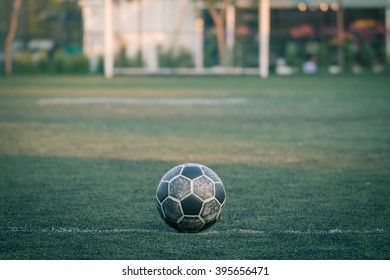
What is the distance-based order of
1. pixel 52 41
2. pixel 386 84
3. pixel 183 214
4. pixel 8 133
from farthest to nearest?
pixel 52 41 < pixel 386 84 < pixel 8 133 < pixel 183 214

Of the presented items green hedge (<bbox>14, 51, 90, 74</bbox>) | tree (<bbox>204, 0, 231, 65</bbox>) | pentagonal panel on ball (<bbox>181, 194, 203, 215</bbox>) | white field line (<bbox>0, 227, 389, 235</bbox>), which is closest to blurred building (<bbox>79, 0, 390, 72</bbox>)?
tree (<bbox>204, 0, 231, 65</bbox>)

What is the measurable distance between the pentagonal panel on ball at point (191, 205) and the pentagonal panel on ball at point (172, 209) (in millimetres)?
46

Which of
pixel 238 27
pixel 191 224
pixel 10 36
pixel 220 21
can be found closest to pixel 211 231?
pixel 191 224

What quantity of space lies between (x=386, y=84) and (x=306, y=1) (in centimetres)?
1190

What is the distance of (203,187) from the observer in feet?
17.9

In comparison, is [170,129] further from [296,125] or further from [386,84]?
[386,84]

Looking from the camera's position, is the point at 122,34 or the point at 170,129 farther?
the point at 122,34

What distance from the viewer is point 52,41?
48.8 meters

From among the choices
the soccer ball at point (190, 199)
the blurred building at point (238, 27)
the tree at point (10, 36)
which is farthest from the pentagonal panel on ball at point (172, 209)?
the blurred building at point (238, 27)

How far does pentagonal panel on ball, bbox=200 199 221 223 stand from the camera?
541 cm

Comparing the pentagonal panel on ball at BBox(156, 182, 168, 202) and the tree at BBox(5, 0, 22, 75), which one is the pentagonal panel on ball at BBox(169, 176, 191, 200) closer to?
the pentagonal panel on ball at BBox(156, 182, 168, 202)

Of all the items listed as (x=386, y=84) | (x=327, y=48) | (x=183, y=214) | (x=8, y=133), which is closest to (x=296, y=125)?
(x=8, y=133)

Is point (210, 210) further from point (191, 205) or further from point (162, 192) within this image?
point (162, 192)

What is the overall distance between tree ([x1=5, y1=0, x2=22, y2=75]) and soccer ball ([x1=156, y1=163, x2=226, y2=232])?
2941 cm
